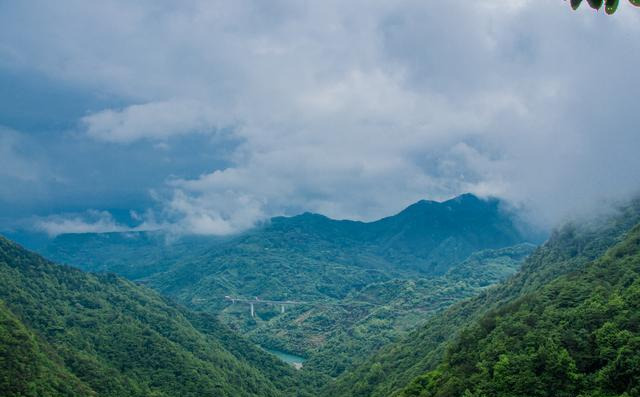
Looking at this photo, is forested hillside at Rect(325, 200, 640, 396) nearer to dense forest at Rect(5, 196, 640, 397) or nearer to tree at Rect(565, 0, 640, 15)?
dense forest at Rect(5, 196, 640, 397)

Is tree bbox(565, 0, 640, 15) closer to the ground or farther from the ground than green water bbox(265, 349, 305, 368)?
closer to the ground

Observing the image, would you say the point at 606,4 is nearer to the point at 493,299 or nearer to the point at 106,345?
the point at 106,345

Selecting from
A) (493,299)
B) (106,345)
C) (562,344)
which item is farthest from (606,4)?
(493,299)

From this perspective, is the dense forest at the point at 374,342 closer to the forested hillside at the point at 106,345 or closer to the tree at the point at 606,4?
the forested hillside at the point at 106,345

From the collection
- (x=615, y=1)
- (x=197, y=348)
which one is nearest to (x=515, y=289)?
(x=197, y=348)

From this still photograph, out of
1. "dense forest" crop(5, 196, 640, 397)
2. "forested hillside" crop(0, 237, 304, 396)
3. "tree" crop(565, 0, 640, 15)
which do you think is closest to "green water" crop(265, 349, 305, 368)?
"dense forest" crop(5, 196, 640, 397)
